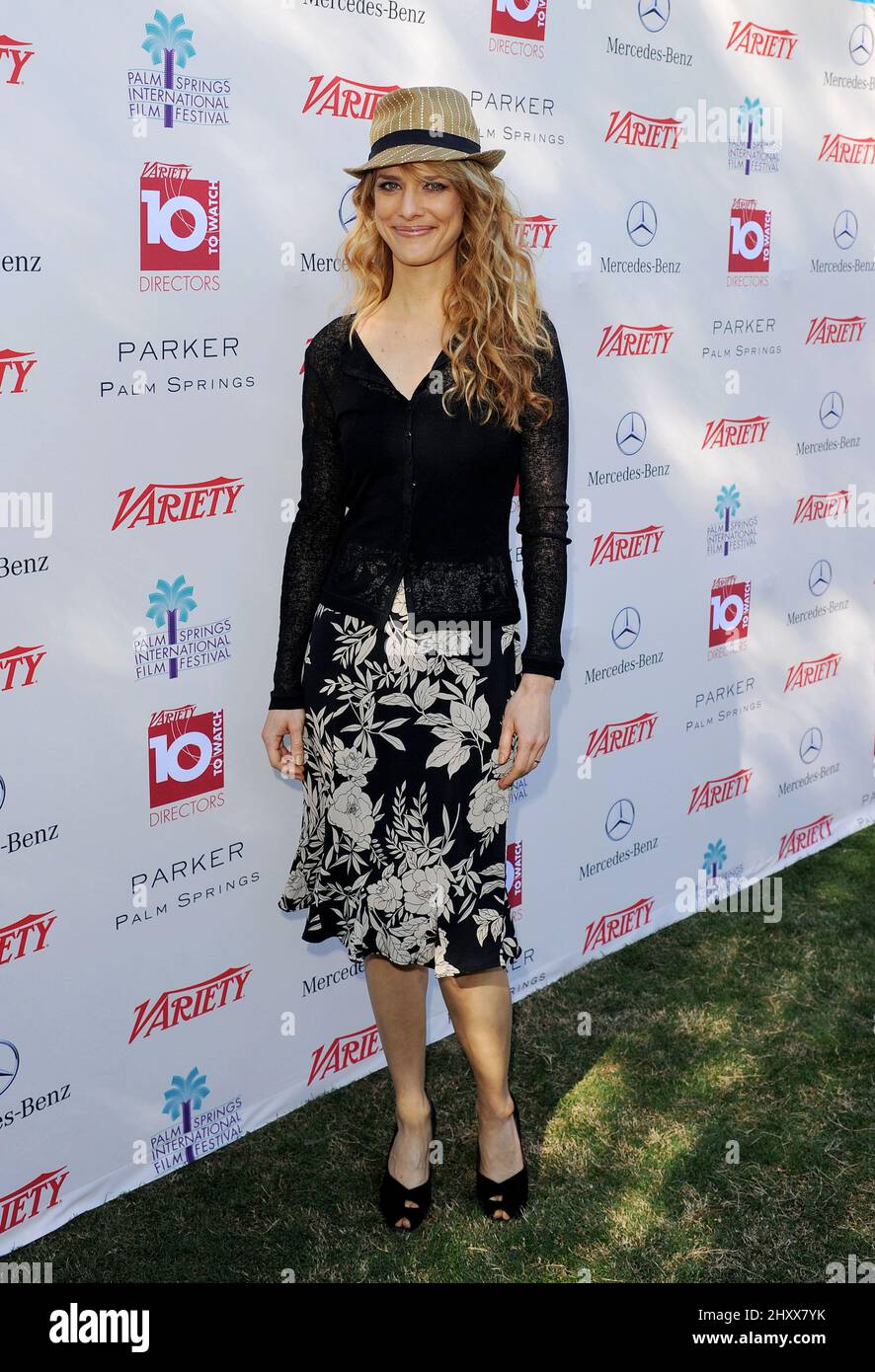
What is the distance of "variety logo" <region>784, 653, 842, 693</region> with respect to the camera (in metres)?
4.50

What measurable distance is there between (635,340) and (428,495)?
1.39 m

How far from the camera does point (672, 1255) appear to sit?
2.72 m

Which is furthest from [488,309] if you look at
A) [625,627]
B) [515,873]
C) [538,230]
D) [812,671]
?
[812,671]

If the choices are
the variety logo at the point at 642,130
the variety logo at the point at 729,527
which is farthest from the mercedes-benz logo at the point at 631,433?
the variety logo at the point at 642,130

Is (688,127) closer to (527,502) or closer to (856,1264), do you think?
(527,502)

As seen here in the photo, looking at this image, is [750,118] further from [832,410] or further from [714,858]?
[714,858]

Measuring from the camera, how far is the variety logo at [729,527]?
4055 mm

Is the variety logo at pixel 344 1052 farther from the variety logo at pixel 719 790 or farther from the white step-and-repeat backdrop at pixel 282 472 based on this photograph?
the variety logo at pixel 719 790

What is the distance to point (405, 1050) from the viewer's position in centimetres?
286

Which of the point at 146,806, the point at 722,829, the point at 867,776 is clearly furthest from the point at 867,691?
the point at 146,806

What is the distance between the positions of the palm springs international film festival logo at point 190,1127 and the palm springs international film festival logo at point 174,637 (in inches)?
36.3

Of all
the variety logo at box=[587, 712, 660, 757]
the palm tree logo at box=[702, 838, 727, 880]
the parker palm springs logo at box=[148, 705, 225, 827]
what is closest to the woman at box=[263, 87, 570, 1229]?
the parker palm springs logo at box=[148, 705, 225, 827]

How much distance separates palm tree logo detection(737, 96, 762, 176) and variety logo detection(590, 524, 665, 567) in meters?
1.03
